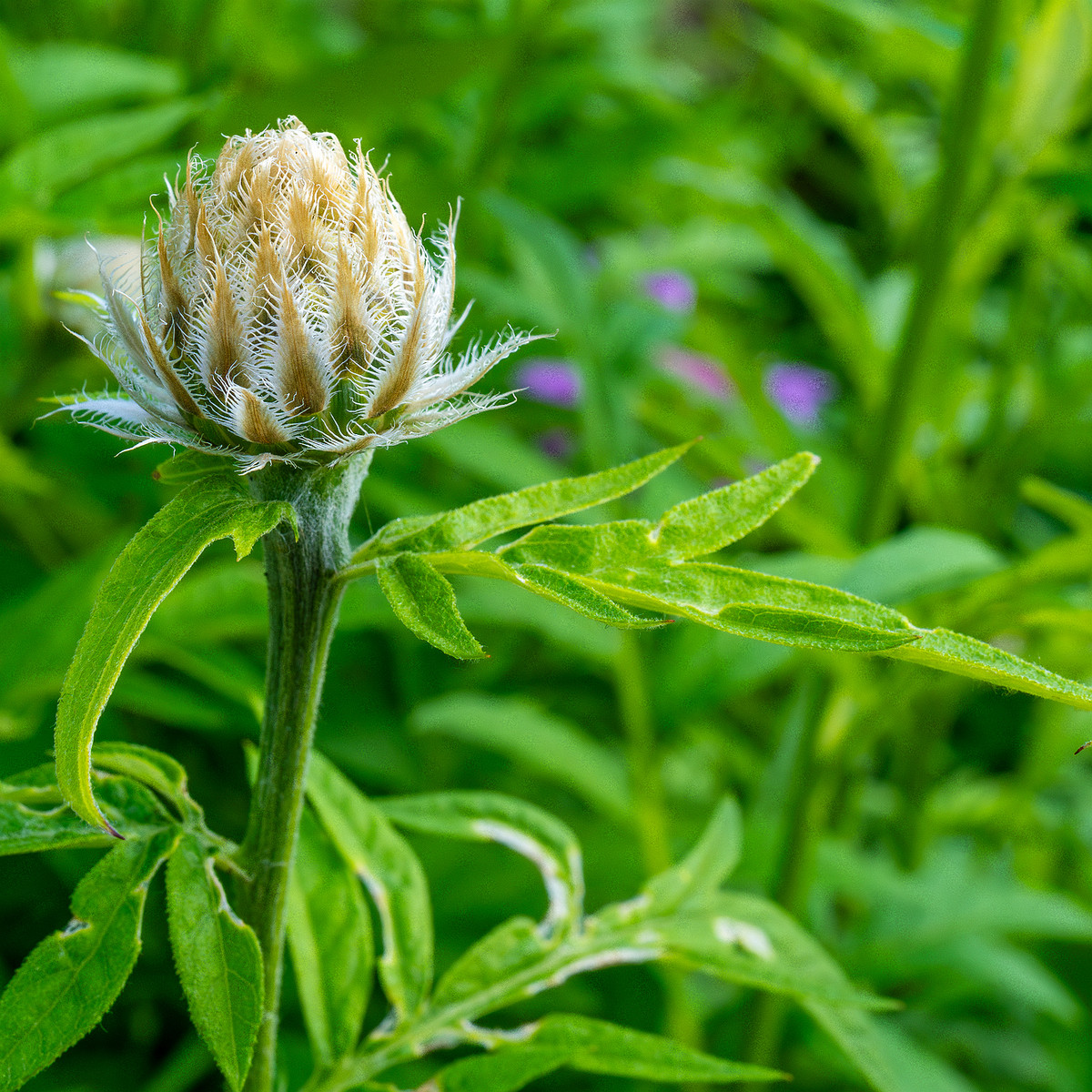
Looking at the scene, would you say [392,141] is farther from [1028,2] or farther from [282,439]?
[282,439]

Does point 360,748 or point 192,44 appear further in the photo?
point 192,44

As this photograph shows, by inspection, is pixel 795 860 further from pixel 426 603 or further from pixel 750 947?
pixel 426 603

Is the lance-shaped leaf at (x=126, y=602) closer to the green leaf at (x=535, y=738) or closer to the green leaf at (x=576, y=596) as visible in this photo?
the green leaf at (x=576, y=596)

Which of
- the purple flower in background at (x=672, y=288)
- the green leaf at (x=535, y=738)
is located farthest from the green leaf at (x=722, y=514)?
the purple flower in background at (x=672, y=288)

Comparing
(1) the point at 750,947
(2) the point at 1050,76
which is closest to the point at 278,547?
(1) the point at 750,947

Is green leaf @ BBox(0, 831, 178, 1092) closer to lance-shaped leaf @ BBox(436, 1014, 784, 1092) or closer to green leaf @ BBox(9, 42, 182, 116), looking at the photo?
lance-shaped leaf @ BBox(436, 1014, 784, 1092)

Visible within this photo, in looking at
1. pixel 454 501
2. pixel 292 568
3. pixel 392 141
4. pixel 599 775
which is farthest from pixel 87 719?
pixel 392 141
